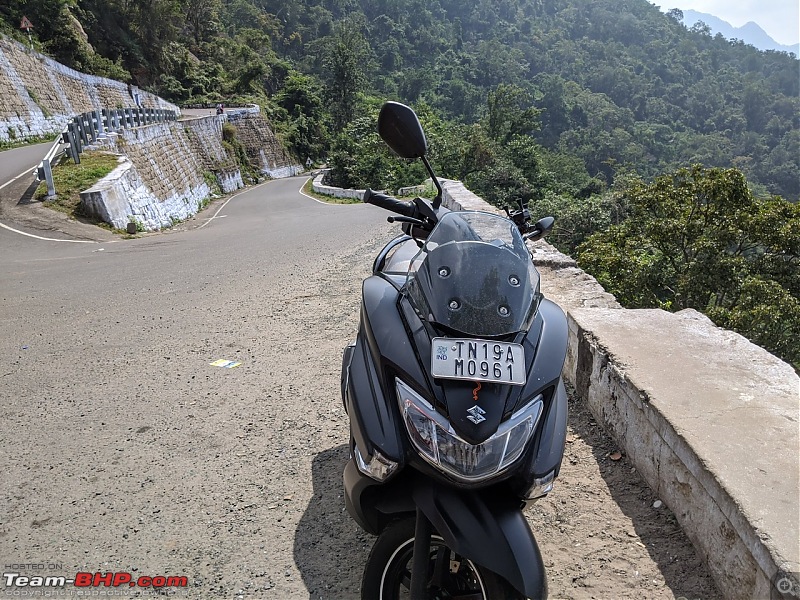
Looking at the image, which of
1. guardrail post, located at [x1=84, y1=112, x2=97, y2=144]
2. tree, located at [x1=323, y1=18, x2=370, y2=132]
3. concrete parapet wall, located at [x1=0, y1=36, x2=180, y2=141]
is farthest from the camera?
tree, located at [x1=323, y1=18, x2=370, y2=132]

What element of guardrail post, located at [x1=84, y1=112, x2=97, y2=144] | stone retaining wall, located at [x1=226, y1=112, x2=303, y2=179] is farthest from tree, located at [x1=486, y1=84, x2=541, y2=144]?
guardrail post, located at [x1=84, y1=112, x2=97, y2=144]

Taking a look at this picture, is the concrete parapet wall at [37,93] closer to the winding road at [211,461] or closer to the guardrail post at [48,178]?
the guardrail post at [48,178]

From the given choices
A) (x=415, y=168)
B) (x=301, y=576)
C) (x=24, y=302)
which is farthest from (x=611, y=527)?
(x=415, y=168)

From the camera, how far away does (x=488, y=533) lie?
1729 millimetres

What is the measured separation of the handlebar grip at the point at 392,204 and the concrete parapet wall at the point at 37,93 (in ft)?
70.2

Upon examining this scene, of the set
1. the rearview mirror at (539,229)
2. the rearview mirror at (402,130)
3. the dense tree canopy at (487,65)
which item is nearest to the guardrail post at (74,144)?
the rearview mirror at (402,130)

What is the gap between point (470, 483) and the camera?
68.1 inches

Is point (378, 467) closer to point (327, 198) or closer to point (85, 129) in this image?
point (85, 129)

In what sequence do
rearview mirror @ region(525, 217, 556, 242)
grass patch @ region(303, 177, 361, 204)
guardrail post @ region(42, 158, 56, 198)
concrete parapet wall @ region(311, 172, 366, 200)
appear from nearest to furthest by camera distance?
rearview mirror @ region(525, 217, 556, 242) → guardrail post @ region(42, 158, 56, 198) → grass patch @ region(303, 177, 361, 204) → concrete parapet wall @ region(311, 172, 366, 200)

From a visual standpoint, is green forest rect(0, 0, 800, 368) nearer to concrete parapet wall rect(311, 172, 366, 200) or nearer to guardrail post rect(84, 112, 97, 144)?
concrete parapet wall rect(311, 172, 366, 200)

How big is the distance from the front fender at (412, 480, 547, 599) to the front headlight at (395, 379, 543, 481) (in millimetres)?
125

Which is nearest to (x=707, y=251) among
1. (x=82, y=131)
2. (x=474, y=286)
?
(x=474, y=286)

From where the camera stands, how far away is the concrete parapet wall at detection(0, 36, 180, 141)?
20.2 m

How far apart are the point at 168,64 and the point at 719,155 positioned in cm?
6286
